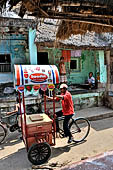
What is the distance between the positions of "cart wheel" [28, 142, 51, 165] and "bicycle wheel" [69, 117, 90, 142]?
4.09ft

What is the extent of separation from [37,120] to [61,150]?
4.16 feet

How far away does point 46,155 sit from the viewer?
3.43 meters

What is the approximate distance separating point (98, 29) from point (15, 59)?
5659 mm

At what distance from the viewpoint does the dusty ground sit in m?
3.44

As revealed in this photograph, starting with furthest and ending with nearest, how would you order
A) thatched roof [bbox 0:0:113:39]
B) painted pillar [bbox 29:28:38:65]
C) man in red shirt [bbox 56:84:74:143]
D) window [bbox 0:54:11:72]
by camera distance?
1. window [bbox 0:54:11:72]
2. painted pillar [bbox 29:28:38:65]
3. man in red shirt [bbox 56:84:74:143]
4. thatched roof [bbox 0:0:113:39]

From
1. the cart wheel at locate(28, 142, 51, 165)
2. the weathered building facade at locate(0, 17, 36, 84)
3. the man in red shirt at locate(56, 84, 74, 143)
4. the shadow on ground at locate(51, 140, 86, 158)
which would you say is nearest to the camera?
the cart wheel at locate(28, 142, 51, 165)

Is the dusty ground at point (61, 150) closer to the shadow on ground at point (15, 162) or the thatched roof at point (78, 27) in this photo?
the shadow on ground at point (15, 162)

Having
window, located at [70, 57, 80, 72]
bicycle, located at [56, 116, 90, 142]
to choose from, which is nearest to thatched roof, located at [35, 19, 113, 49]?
window, located at [70, 57, 80, 72]

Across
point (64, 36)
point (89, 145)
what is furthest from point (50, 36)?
point (89, 145)

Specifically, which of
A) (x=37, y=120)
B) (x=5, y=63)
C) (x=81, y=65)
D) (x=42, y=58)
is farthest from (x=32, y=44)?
(x=37, y=120)

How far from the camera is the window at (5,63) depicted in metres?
7.68

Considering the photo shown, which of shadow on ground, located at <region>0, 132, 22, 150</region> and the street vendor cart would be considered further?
shadow on ground, located at <region>0, 132, 22, 150</region>

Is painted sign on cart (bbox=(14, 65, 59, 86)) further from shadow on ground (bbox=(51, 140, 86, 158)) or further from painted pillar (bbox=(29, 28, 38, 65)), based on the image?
painted pillar (bbox=(29, 28, 38, 65))

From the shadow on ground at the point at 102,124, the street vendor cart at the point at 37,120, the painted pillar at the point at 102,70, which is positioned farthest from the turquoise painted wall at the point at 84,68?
the street vendor cart at the point at 37,120
